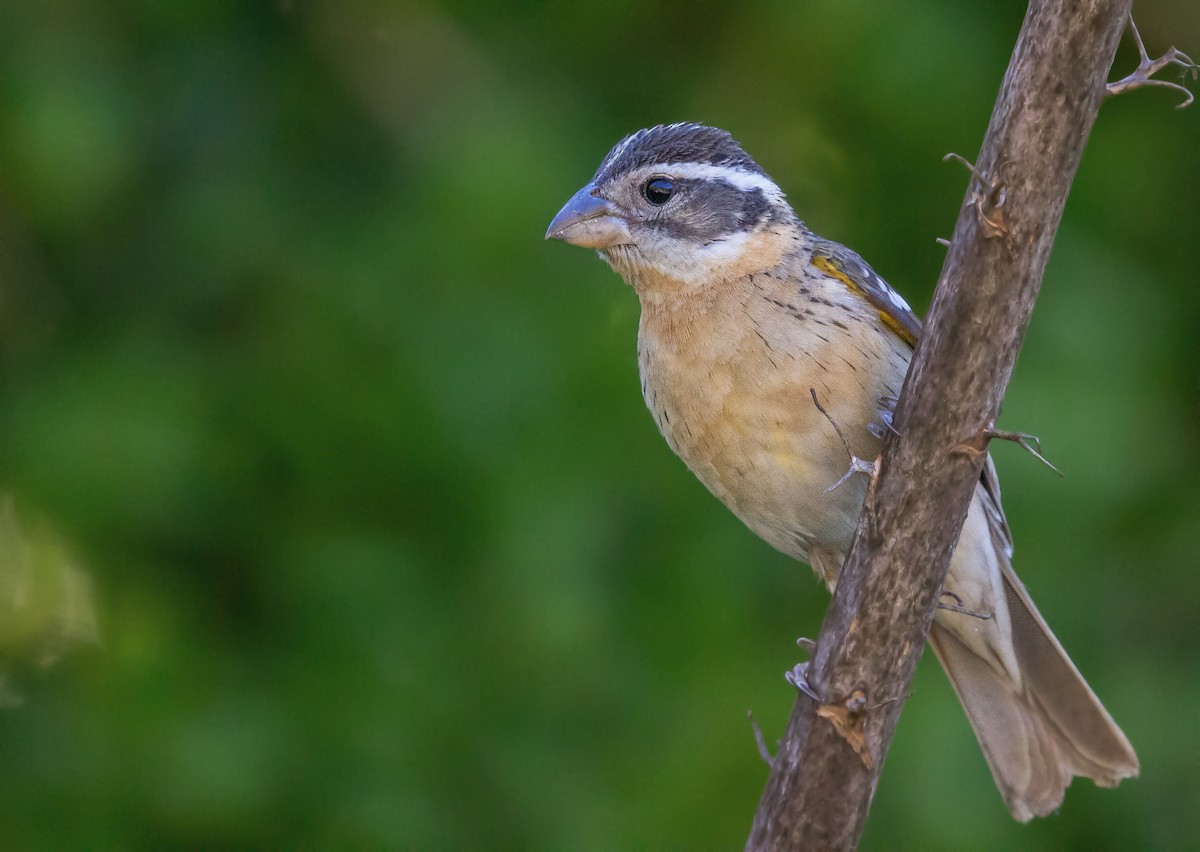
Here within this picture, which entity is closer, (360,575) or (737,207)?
(737,207)

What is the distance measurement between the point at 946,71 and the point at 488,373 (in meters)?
1.87

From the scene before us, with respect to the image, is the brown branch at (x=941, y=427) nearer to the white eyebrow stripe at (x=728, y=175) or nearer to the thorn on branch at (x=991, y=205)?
the thorn on branch at (x=991, y=205)

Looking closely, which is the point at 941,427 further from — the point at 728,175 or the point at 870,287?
the point at 728,175

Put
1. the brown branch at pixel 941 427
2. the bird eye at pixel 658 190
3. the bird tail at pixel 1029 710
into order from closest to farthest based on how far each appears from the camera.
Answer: the brown branch at pixel 941 427 < the bird tail at pixel 1029 710 < the bird eye at pixel 658 190

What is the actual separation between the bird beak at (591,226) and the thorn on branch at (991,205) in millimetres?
1487

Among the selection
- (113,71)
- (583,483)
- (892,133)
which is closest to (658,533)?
(583,483)

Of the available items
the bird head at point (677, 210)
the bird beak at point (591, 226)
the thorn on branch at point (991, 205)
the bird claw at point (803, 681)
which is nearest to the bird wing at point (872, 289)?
the bird head at point (677, 210)

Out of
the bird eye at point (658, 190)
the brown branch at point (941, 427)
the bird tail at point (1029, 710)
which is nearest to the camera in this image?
the brown branch at point (941, 427)

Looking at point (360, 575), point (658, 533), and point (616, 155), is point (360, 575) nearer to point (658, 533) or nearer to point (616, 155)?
point (658, 533)

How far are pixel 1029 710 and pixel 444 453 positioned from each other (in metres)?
2.07

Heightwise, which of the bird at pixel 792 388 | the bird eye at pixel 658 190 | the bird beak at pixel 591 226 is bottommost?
the bird at pixel 792 388

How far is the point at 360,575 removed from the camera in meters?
4.95

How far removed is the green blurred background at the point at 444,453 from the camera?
4805 mm

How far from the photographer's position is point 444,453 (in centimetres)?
489
